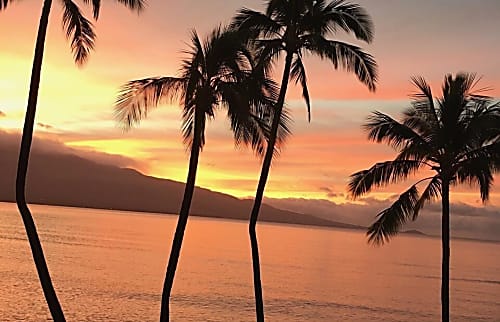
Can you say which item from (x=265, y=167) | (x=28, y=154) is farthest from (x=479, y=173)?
(x=28, y=154)

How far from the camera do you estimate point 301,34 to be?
67.5 ft

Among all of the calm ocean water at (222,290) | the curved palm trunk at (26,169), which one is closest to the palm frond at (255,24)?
the curved palm trunk at (26,169)

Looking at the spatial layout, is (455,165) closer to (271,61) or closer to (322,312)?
(271,61)

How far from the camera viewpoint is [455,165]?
22.0m

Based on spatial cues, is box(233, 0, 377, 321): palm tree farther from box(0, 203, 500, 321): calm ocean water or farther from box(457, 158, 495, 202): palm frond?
box(0, 203, 500, 321): calm ocean water

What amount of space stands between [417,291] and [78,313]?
39922mm

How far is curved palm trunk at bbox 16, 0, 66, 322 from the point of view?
1628 centimetres

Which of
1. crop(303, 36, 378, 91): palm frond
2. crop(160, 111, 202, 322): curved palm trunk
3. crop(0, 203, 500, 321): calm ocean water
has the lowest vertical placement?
crop(0, 203, 500, 321): calm ocean water

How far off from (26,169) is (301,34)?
848 cm

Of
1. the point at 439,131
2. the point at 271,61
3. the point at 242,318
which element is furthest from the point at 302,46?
the point at 242,318

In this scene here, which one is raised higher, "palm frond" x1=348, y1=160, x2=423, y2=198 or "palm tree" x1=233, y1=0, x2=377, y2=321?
"palm tree" x1=233, y1=0, x2=377, y2=321

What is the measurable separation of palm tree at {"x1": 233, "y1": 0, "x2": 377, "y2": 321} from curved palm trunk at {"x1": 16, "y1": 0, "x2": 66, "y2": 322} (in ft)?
18.0

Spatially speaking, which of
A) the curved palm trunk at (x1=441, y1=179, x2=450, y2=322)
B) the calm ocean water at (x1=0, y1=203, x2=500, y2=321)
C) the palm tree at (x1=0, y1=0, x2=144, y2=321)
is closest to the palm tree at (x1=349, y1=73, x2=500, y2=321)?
the curved palm trunk at (x1=441, y1=179, x2=450, y2=322)

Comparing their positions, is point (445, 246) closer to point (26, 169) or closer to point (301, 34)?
point (301, 34)
